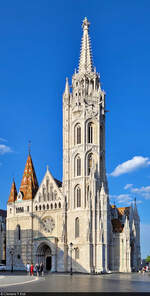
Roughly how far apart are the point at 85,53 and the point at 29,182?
26230 mm

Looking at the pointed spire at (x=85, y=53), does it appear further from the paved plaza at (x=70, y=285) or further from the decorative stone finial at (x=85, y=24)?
the paved plaza at (x=70, y=285)

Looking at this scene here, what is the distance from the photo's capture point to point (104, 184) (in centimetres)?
6988

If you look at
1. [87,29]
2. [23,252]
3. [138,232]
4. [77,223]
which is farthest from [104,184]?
[87,29]

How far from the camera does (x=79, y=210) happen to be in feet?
219

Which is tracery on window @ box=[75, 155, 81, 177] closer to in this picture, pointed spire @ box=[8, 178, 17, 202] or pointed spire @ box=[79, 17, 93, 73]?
pointed spire @ box=[8, 178, 17, 202]

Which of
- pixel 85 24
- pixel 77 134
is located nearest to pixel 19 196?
pixel 77 134

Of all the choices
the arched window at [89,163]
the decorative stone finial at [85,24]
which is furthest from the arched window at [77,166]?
the decorative stone finial at [85,24]

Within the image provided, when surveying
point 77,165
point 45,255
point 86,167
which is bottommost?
point 45,255

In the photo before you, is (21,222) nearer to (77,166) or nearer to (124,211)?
(77,166)

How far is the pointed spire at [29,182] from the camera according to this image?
76081mm

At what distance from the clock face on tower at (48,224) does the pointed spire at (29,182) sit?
5725 mm

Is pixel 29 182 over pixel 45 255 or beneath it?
over

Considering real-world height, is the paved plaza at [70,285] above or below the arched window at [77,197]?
below

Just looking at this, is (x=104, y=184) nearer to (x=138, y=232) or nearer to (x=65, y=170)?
(x=65, y=170)
